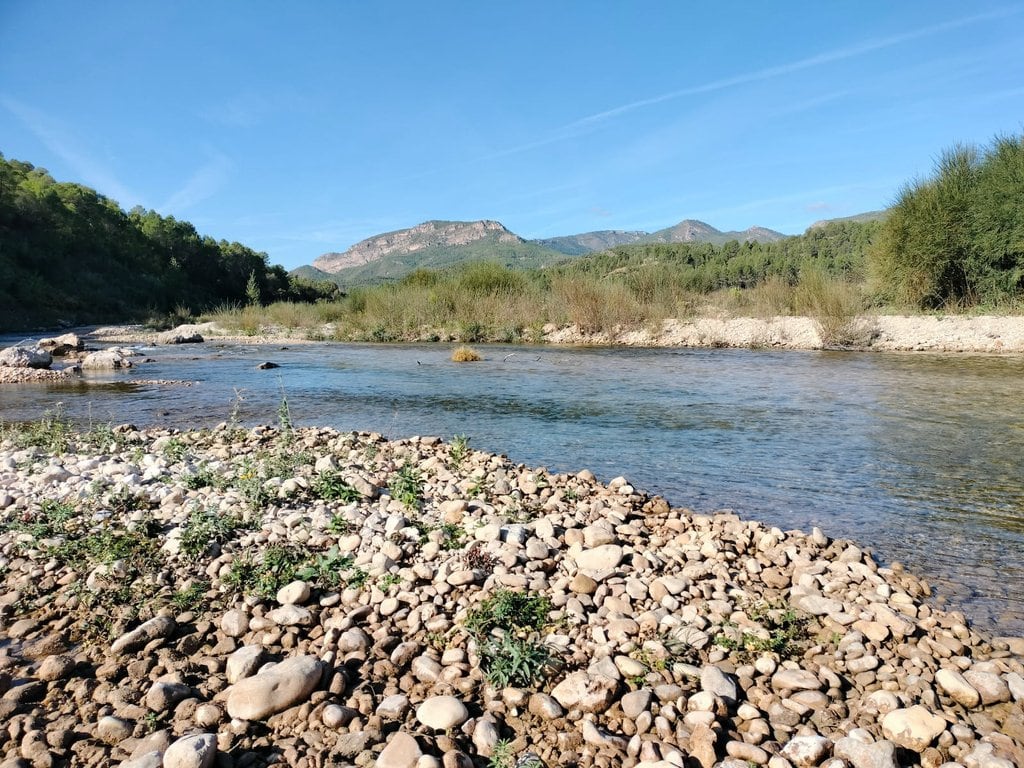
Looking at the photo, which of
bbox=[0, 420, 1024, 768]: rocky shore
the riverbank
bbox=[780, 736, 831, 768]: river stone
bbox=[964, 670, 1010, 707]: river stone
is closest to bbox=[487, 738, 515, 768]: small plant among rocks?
bbox=[0, 420, 1024, 768]: rocky shore

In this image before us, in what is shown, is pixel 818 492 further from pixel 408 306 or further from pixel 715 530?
pixel 408 306

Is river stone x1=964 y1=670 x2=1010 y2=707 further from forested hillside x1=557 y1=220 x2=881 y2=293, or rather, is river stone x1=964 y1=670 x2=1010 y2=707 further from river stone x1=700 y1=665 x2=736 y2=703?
forested hillside x1=557 y1=220 x2=881 y2=293

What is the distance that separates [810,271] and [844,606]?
2290cm

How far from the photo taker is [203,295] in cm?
6106

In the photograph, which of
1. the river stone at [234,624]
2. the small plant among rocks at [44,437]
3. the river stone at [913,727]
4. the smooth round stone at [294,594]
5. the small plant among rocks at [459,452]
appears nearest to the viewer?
the river stone at [913,727]

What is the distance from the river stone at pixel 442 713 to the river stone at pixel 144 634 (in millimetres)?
1497

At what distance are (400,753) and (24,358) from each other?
58.3 feet

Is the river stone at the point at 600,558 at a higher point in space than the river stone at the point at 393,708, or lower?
higher

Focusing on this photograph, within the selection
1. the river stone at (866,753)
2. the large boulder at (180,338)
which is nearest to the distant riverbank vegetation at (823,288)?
the large boulder at (180,338)

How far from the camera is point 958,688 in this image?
2.61 meters

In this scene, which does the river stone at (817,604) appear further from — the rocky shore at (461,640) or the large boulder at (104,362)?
the large boulder at (104,362)

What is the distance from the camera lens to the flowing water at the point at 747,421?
475cm

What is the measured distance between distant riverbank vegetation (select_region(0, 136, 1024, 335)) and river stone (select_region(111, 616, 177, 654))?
886 inches

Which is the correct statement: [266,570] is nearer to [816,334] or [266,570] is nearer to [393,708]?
[393,708]
